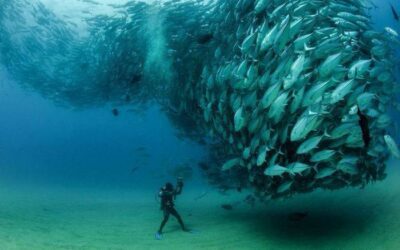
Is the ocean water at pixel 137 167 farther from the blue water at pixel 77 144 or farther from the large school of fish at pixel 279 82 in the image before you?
the blue water at pixel 77 144

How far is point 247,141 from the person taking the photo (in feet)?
25.8

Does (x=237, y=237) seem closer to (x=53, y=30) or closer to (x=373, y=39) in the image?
(x=373, y=39)

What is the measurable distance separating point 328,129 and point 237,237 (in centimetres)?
387

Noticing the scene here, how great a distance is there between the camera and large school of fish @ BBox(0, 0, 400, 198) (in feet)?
19.5

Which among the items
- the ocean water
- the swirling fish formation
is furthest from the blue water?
the swirling fish formation

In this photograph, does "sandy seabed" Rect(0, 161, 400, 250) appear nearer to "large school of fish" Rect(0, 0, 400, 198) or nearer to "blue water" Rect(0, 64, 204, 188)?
"large school of fish" Rect(0, 0, 400, 198)

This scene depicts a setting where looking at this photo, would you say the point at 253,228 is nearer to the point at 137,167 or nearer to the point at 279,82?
the point at 279,82

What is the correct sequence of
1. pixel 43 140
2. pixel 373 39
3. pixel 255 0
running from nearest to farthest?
1. pixel 373 39
2. pixel 255 0
3. pixel 43 140

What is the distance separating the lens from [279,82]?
19.0 feet

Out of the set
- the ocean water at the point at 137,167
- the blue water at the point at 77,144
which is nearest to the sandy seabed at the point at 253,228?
the ocean water at the point at 137,167

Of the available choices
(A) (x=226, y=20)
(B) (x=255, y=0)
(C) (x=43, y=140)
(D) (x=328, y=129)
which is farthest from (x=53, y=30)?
(C) (x=43, y=140)

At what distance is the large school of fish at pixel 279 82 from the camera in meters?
5.96

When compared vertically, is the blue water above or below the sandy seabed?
above

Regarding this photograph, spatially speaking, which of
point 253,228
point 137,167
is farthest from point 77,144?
point 253,228
